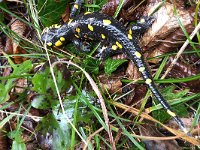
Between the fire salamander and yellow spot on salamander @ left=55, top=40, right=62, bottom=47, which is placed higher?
the fire salamander

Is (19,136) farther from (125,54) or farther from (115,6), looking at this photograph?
(115,6)

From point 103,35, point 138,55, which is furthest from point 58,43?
point 138,55

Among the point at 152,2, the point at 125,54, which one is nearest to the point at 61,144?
the point at 125,54

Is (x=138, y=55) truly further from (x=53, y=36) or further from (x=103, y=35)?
(x=53, y=36)

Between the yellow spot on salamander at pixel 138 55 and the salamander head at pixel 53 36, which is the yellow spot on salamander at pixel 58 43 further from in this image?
the yellow spot on salamander at pixel 138 55

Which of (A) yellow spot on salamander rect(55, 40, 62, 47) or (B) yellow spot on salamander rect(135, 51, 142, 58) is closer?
(B) yellow spot on salamander rect(135, 51, 142, 58)

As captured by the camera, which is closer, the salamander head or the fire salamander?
the fire salamander

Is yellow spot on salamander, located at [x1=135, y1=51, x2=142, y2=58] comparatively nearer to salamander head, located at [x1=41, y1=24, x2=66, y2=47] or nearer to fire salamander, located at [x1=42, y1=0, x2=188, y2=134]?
fire salamander, located at [x1=42, y1=0, x2=188, y2=134]

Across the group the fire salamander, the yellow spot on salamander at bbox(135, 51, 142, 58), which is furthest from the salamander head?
the yellow spot on salamander at bbox(135, 51, 142, 58)
